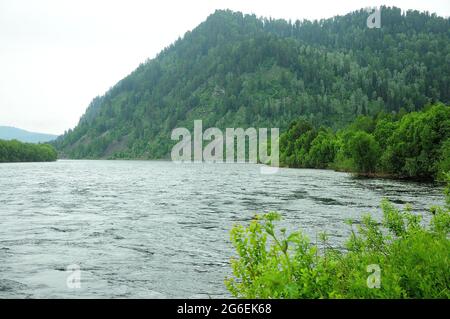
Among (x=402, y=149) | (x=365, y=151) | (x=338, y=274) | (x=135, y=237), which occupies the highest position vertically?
(x=402, y=149)

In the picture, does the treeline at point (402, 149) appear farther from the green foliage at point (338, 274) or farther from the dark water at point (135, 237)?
the green foliage at point (338, 274)

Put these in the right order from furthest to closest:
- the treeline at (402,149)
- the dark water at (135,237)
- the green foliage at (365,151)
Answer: the green foliage at (365,151) → the treeline at (402,149) → the dark water at (135,237)

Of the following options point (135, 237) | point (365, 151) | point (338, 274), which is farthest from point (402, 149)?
point (338, 274)

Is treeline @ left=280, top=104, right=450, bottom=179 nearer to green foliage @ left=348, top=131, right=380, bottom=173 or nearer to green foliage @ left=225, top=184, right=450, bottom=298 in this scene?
green foliage @ left=348, top=131, right=380, bottom=173

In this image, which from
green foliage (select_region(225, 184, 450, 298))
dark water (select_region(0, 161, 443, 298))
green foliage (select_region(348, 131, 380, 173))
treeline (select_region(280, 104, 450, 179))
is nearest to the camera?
green foliage (select_region(225, 184, 450, 298))

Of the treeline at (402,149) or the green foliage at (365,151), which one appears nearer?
the treeline at (402,149)

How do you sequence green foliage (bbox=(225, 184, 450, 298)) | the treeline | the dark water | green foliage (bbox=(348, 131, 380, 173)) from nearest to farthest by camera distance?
green foliage (bbox=(225, 184, 450, 298)) → the dark water → the treeline → green foliage (bbox=(348, 131, 380, 173))

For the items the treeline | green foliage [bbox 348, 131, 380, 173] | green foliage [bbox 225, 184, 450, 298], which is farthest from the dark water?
green foliage [bbox 348, 131, 380, 173]

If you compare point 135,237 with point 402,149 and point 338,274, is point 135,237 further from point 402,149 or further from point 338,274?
point 402,149

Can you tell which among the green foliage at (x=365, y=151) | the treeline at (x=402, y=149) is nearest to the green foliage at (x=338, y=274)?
the treeline at (x=402, y=149)

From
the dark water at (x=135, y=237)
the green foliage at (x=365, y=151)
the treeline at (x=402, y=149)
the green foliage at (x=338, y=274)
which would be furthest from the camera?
the green foliage at (x=365, y=151)

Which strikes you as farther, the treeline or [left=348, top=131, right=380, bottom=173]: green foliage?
[left=348, top=131, right=380, bottom=173]: green foliage

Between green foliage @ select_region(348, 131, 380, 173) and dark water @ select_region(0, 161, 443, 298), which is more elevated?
green foliage @ select_region(348, 131, 380, 173)
